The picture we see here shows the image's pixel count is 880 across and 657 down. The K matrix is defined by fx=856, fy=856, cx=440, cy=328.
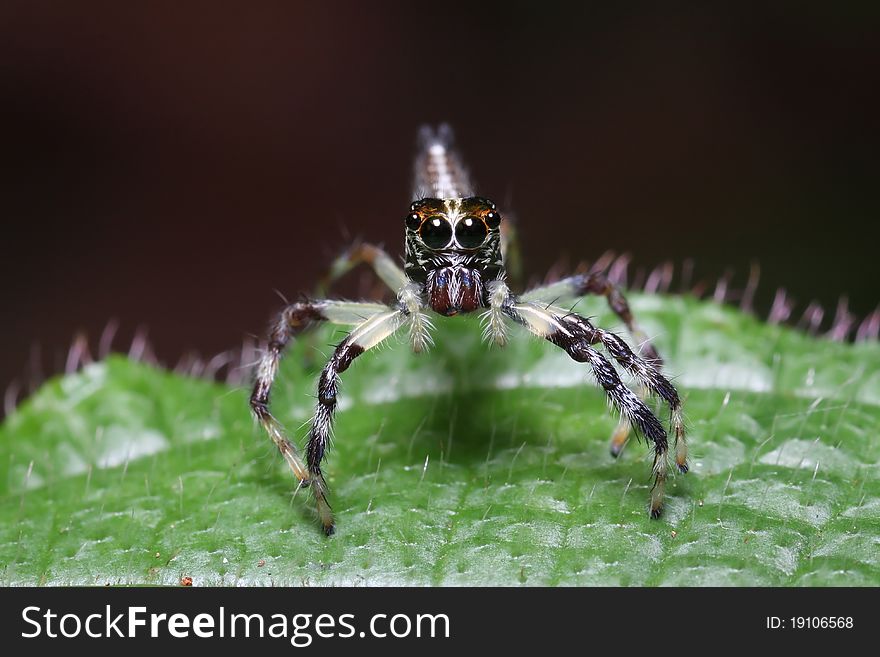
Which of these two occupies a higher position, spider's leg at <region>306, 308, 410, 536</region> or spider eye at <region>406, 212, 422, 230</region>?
spider eye at <region>406, 212, 422, 230</region>

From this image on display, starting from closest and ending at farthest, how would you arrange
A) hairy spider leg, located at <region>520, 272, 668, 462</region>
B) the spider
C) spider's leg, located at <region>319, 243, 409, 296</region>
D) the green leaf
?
1. the green leaf
2. the spider
3. hairy spider leg, located at <region>520, 272, 668, 462</region>
4. spider's leg, located at <region>319, 243, 409, 296</region>

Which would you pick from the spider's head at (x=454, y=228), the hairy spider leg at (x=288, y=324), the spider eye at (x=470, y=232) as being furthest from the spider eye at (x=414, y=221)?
the hairy spider leg at (x=288, y=324)

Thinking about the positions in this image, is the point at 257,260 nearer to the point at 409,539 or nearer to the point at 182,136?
the point at 182,136

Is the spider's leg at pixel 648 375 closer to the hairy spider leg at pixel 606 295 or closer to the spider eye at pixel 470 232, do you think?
the hairy spider leg at pixel 606 295

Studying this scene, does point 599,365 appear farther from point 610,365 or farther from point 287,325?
point 287,325

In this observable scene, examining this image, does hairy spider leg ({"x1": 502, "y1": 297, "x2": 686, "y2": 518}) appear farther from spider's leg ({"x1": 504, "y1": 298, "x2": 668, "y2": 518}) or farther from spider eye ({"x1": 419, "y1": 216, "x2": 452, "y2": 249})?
spider eye ({"x1": 419, "y1": 216, "x2": 452, "y2": 249})

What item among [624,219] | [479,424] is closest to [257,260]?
[624,219]

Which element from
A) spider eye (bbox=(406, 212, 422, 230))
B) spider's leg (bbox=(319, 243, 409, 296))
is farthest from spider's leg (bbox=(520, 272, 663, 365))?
spider's leg (bbox=(319, 243, 409, 296))
